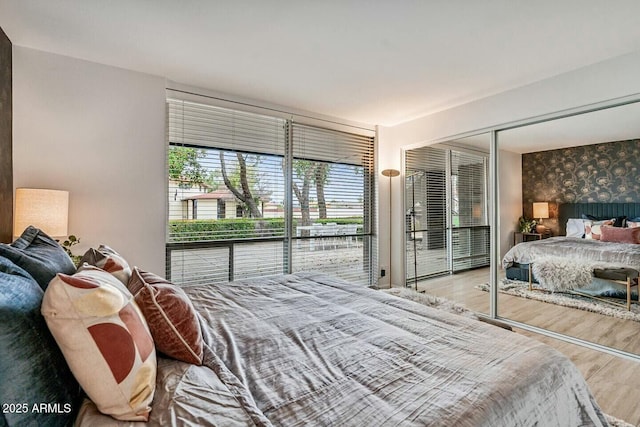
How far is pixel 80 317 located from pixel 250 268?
2.80 metres

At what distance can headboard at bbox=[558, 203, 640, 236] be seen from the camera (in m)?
2.62

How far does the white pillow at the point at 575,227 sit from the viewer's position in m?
2.87

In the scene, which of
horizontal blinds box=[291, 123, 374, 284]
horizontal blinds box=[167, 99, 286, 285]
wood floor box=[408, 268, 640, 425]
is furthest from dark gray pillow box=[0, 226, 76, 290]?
wood floor box=[408, 268, 640, 425]

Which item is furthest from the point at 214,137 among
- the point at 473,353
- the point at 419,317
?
the point at 473,353

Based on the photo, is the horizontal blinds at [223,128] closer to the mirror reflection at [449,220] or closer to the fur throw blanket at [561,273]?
the mirror reflection at [449,220]

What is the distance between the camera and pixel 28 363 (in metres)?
0.73

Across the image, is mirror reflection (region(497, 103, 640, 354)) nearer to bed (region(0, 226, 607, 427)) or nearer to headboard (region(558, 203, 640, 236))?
headboard (region(558, 203, 640, 236))

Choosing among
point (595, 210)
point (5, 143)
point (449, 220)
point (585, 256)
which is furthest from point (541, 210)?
point (5, 143)

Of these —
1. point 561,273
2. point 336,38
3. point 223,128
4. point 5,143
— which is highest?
point 336,38

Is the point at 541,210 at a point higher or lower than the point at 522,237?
higher

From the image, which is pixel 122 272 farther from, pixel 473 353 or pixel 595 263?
pixel 595 263

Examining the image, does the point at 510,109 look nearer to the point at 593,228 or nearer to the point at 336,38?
the point at 593,228

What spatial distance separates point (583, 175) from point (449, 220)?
144cm

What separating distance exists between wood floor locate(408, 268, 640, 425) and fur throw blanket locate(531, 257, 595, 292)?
9.4 inches
